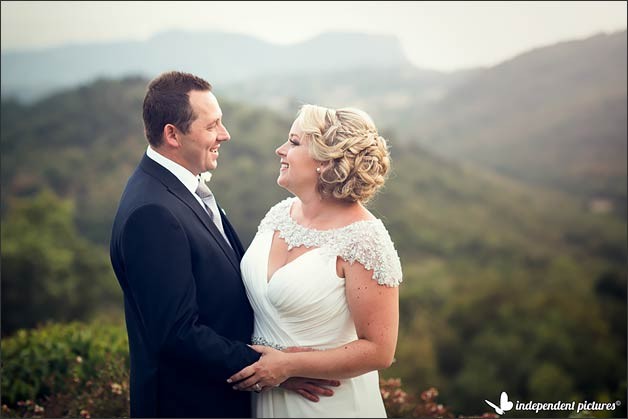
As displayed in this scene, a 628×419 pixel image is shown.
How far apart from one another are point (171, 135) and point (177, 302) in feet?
2.83

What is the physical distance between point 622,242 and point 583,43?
16.1 ft

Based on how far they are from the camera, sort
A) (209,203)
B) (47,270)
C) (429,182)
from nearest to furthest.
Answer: (209,203) → (47,270) → (429,182)

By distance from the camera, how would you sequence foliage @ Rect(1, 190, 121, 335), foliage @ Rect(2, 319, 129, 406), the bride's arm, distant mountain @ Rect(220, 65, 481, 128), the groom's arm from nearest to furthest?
the groom's arm, the bride's arm, foliage @ Rect(2, 319, 129, 406), foliage @ Rect(1, 190, 121, 335), distant mountain @ Rect(220, 65, 481, 128)

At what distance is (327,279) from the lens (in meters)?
3.01

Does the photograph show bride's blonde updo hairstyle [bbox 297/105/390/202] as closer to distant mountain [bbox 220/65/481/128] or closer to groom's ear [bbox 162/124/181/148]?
groom's ear [bbox 162/124/181/148]

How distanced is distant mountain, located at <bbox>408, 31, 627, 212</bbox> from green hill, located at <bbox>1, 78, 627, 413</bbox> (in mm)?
642

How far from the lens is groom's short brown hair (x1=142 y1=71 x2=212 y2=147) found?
318cm

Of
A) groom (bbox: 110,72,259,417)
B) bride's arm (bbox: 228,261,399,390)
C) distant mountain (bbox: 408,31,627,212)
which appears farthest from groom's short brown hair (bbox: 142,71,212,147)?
distant mountain (bbox: 408,31,627,212)

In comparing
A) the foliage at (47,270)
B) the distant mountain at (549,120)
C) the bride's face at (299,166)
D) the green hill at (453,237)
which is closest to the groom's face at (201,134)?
the bride's face at (299,166)

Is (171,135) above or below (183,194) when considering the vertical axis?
above

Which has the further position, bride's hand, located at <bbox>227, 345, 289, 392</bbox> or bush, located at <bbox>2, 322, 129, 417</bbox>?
bush, located at <bbox>2, 322, 129, 417</bbox>

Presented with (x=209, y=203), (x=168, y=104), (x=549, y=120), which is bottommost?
(x=209, y=203)

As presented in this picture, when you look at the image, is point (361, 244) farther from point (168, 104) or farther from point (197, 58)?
point (197, 58)

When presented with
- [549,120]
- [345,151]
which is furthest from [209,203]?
[549,120]
